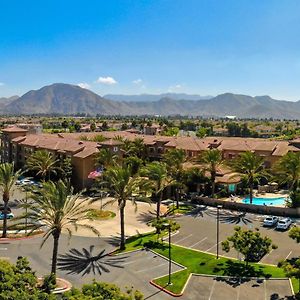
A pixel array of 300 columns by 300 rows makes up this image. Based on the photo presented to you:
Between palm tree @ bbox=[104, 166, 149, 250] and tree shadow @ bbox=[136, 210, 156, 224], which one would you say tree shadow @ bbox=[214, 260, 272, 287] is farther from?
tree shadow @ bbox=[136, 210, 156, 224]

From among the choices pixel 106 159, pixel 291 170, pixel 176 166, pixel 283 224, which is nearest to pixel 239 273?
pixel 283 224

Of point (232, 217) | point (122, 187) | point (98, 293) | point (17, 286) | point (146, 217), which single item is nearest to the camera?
point (98, 293)

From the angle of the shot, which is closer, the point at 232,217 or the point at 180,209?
the point at 232,217

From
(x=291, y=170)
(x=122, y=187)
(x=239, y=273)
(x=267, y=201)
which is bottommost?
(x=267, y=201)

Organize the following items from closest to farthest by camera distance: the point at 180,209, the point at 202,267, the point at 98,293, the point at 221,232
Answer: the point at 98,293
the point at 202,267
the point at 221,232
the point at 180,209

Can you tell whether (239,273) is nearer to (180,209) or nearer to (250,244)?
(250,244)

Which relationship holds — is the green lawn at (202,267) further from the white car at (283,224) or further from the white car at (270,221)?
the white car at (270,221)
